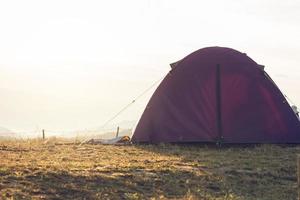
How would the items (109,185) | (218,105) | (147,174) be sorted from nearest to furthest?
(109,185), (147,174), (218,105)

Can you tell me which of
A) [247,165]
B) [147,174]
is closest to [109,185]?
[147,174]

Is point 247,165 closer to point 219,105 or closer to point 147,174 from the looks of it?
point 147,174

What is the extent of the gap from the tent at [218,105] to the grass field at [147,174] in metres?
2.35

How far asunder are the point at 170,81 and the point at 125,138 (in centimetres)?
301

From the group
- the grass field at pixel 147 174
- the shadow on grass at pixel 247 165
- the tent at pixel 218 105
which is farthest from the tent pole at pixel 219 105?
the grass field at pixel 147 174

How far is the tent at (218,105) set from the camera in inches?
821

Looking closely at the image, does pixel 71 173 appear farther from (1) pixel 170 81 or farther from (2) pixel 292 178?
(1) pixel 170 81

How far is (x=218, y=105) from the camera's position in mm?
21125

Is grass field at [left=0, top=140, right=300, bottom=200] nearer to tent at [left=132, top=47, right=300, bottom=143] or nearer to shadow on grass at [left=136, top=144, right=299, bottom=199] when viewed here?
shadow on grass at [left=136, top=144, right=299, bottom=199]

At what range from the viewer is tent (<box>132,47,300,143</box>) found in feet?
68.4

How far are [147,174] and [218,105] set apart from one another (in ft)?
27.4

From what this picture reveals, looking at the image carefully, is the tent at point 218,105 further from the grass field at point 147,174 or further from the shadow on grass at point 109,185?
the shadow on grass at point 109,185

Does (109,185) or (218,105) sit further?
(218,105)

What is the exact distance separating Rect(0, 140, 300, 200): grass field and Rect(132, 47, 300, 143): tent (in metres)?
→ 2.35
